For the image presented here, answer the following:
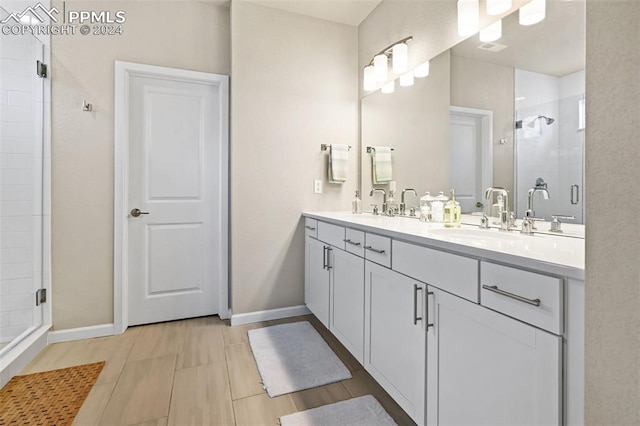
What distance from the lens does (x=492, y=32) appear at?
168cm

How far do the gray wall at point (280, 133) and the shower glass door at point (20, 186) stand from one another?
1285 millimetres

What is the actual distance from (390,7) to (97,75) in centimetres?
225

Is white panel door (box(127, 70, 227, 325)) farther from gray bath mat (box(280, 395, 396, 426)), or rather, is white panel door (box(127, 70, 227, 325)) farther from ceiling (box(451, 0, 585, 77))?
ceiling (box(451, 0, 585, 77))

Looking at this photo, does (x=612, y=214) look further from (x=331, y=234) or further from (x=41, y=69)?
(x=41, y=69)

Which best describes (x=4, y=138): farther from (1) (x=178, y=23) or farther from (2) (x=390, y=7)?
(2) (x=390, y=7)

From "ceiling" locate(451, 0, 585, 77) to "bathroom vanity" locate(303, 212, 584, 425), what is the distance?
0.74 m

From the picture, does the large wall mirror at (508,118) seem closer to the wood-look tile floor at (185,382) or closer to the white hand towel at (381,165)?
the white hand towel at (381,165)

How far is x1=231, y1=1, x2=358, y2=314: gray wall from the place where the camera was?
103 inches

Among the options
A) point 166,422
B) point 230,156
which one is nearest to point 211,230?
point 230,156

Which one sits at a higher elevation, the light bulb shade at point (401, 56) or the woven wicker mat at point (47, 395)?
the light bulb shade at point (401, 56)

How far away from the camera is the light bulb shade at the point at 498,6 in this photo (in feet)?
5.17

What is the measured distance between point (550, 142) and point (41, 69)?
3074 mm

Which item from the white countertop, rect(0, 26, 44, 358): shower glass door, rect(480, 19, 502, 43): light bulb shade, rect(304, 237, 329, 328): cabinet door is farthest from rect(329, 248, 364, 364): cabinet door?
rect(0, 26, 44, 358): shower glass door

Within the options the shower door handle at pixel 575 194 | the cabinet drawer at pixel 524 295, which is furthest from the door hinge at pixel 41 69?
the shower door handle at pixel 575 194
